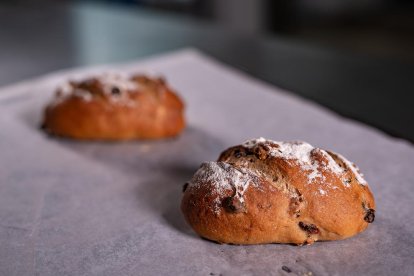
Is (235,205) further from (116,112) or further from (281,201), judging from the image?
(116,112)

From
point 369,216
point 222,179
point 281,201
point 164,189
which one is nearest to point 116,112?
point 164,189

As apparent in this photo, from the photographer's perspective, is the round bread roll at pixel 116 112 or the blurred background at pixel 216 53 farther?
the blurred background at pixel 216 53

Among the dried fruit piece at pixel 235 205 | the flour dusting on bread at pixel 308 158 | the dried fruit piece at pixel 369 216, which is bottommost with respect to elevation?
the dried fruit piece at pixel 369 216

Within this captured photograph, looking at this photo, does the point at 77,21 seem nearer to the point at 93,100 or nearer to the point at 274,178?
the point at 93,100

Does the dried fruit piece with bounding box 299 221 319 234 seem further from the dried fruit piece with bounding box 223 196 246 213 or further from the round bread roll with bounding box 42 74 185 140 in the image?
the round bread roll with bounding box 42 74 185 140

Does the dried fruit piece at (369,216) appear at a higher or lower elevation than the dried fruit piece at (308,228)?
higher

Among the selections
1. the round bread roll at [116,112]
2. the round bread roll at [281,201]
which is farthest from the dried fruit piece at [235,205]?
the round bread roll at [116,112]

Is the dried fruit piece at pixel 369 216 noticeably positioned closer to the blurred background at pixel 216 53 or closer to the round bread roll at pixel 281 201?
the round bread roll at pixel 281 201
